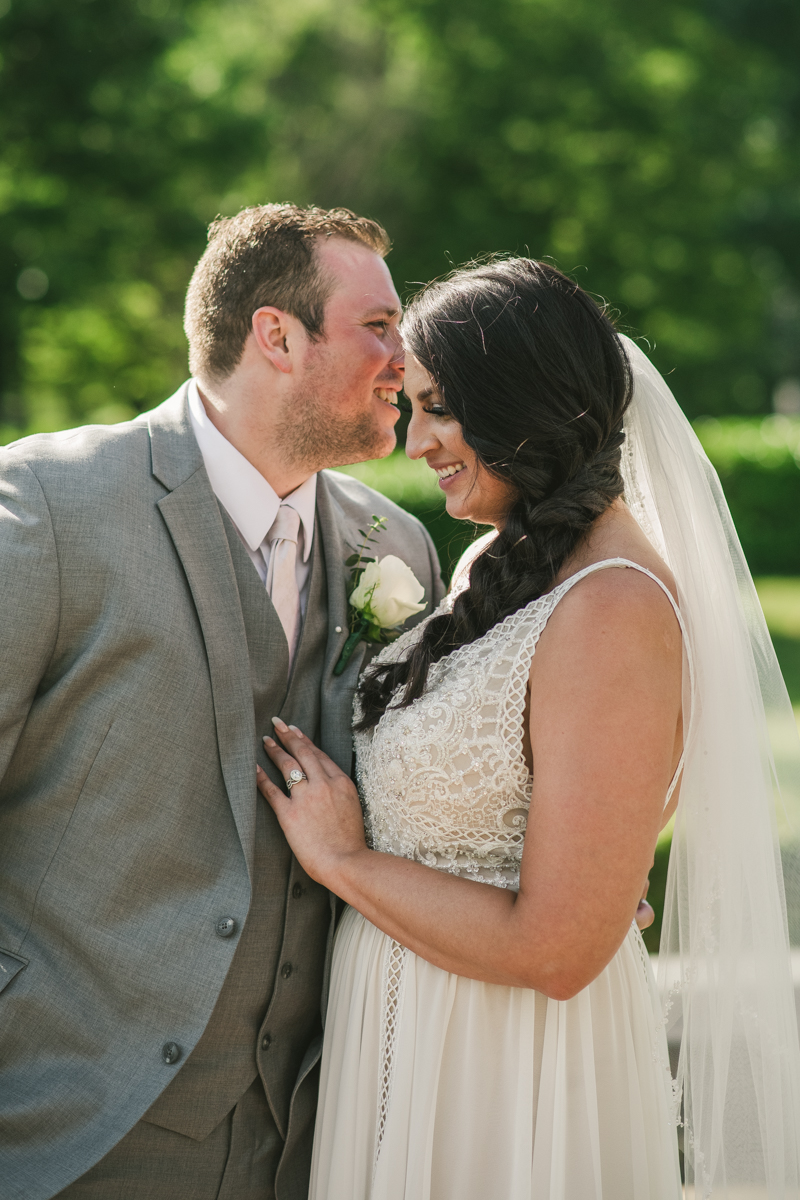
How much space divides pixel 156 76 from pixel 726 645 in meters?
13.0

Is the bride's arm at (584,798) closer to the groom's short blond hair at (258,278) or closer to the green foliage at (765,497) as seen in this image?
the groom's short blond hair at (258,278)

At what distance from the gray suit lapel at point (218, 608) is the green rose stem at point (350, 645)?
14.5 inches

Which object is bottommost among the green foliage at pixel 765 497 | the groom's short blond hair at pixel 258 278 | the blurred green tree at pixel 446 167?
the green foliage at pixel 765 497

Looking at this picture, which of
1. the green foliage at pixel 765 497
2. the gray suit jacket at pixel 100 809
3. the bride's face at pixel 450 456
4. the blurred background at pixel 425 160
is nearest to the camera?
the gray suit jacket at pixel 100 809

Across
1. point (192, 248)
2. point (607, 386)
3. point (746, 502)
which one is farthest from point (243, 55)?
point (607, 386)

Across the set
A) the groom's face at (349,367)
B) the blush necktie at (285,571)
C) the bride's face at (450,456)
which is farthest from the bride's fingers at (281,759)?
the groom's face at (349,367)

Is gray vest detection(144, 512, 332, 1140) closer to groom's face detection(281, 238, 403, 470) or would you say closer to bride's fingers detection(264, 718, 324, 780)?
bride's fingers detection(264, 718, 324, 780)

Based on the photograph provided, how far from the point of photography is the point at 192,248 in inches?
623

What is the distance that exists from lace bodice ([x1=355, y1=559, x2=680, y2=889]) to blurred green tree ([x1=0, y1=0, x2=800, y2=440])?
12891 millimetres

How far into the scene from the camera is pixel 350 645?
9.02ft

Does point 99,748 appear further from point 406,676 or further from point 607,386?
point 607,386

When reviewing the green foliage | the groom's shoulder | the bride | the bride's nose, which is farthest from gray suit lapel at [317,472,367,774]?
the green foliage

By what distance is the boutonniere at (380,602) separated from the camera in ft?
8.95

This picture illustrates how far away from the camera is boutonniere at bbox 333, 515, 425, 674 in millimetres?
2729
